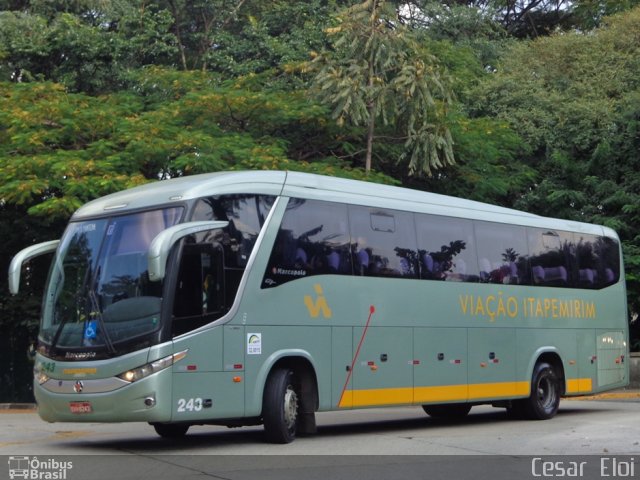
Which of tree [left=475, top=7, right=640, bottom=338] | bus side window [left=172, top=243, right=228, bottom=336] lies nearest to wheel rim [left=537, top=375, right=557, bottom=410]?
bus side window [left=172, top=243, right=228, bottom=336]

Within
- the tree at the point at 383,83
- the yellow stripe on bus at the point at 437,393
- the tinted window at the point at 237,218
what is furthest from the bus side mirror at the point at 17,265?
the tree at the point at 383,83

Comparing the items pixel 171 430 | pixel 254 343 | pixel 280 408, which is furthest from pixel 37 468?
pixel 171 430

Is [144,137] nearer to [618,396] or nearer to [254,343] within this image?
[254,343]

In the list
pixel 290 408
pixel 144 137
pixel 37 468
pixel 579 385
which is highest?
pixel 144 137

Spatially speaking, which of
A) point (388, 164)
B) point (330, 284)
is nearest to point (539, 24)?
point (388, 164)

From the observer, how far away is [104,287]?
12.8 metres

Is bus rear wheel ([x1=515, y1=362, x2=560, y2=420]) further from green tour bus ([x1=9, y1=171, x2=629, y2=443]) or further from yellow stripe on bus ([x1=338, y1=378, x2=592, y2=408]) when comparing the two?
yellow stripe on bus ([x1=338, y1=378, x2=592, y2=408])

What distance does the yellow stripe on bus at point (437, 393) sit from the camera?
1506cm

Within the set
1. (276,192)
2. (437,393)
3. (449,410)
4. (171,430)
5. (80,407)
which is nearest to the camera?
(80,407)

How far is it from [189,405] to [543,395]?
8844 mm

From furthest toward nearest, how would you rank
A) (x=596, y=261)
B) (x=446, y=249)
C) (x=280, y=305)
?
(x=596, y=261) → (x=446, y=249) → (x=280, y=305)

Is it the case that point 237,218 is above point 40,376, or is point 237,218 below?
above

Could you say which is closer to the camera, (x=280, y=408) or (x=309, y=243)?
(x=280, y=408)

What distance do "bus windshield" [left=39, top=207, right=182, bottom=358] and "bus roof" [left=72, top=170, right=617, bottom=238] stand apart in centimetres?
26
